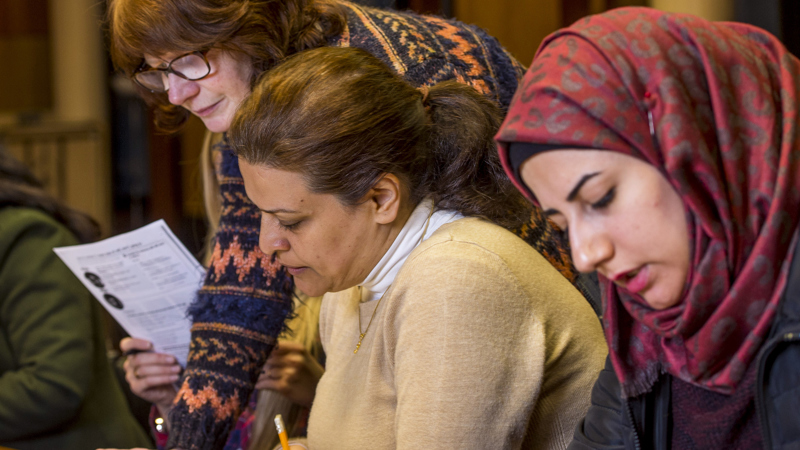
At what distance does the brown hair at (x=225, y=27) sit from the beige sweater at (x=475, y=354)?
1.65 feet

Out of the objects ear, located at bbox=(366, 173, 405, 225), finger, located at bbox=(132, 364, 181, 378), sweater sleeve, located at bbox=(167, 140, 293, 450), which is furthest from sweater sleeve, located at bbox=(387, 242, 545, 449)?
finger, located at bbox=(132, 364, 181, 378)

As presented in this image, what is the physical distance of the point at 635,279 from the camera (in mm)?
903

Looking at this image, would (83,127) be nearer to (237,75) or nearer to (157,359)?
(157,359)

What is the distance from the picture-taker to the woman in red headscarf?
2.69 feet

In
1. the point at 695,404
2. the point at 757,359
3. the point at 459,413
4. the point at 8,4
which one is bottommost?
the point at 8,4

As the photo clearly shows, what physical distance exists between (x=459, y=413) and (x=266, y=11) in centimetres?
84

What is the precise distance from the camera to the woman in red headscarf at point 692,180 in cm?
82

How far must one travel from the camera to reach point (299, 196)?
1261 millimetres

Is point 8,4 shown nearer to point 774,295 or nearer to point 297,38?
point 297,38

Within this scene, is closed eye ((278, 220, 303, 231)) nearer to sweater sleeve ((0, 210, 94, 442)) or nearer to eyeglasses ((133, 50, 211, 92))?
eyeglasses ((133, 50, 211, 92))

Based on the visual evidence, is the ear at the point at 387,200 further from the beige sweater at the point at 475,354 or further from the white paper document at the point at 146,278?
the white paper document at the point at 146,278

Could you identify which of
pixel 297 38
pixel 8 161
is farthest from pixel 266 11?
pixel 8 161

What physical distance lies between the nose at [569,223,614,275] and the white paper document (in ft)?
3.06

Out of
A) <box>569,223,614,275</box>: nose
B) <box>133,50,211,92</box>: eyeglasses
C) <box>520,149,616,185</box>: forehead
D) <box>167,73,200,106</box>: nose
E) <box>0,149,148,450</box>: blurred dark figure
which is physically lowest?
<box>0,149,148,450</box>: blurred dark figure
